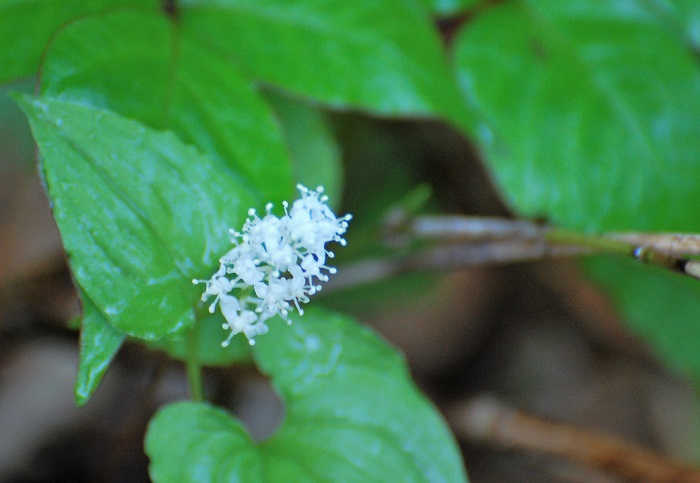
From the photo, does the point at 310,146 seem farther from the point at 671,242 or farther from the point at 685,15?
the point at 685,15

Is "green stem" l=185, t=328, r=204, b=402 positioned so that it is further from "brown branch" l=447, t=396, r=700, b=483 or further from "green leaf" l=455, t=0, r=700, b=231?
"brown branch" l=447, t=396, r=700, b=483

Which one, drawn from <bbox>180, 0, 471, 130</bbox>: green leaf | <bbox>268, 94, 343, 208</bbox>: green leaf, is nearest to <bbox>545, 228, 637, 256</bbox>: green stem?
<bbox>180, 0, 471, 130</bbox>: green leaf

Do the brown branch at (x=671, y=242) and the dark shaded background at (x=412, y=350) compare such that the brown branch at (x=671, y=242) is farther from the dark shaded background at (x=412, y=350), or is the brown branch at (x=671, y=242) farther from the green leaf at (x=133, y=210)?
the dark shaded background at (x=412, y=350)

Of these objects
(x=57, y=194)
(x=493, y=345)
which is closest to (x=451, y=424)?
(x=493, y=345)

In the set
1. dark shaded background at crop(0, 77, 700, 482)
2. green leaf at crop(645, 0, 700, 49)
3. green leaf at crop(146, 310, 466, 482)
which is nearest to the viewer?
green leaf at crop(146, 310, 466, 482)

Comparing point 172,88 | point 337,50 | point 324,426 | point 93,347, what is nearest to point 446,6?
point 337,50
